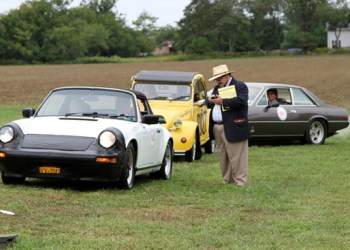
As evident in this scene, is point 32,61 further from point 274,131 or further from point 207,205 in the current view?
point 207,205

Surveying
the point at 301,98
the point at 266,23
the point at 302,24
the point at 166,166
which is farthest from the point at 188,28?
the point at 166,166

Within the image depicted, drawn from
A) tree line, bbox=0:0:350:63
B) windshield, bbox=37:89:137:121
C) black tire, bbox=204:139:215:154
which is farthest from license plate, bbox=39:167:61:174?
tree line, bbox=0:0:350:63

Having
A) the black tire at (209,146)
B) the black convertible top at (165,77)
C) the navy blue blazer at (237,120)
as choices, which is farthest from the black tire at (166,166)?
the black tire at (209,146)

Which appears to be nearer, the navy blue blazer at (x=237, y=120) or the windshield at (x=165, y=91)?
the navy blue blazer at (x=237, y=120)

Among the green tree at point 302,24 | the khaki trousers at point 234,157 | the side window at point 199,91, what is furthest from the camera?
the green tree at point 302,24

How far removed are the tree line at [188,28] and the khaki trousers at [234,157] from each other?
4659 inches

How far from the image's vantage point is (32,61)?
12394 centimetres

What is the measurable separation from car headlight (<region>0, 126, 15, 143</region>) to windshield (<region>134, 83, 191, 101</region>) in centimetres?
638

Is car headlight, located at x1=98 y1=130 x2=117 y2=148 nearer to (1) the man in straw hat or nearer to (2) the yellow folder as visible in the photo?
(1) the man in straw hat

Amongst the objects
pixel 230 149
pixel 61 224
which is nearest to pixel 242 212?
pixel 61 224

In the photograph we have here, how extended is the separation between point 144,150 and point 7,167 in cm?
191

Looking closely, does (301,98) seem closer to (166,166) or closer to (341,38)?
(166,166)

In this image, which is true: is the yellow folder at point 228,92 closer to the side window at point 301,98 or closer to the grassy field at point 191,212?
the grassy field at point 191,212

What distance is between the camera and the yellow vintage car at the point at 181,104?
15984 mm
